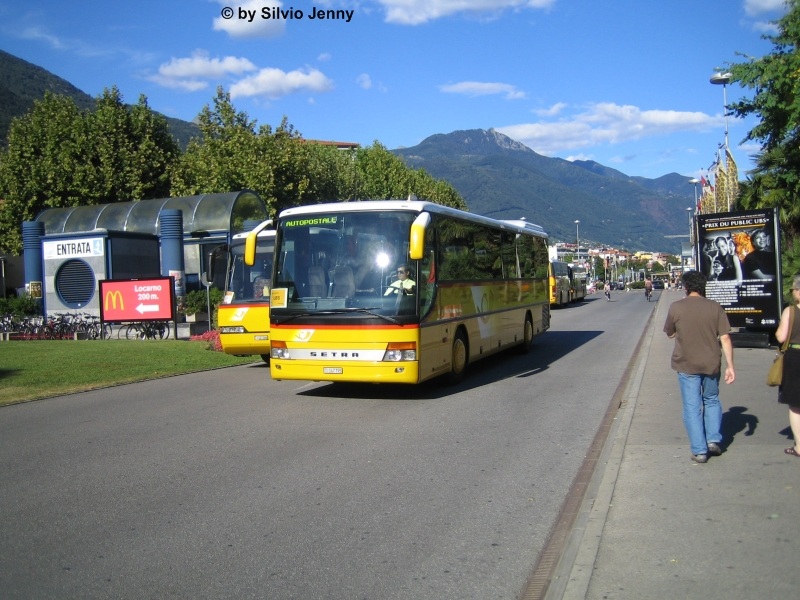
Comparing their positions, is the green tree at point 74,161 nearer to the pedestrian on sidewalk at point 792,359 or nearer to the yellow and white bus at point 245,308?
the yellow and white bus at point 245,308

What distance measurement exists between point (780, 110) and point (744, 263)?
12.0 ft

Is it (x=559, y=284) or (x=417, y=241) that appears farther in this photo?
(x=559, y=284)

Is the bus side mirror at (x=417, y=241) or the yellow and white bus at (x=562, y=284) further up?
the bus side mirror at (x=417, y=241)

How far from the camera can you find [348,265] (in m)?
11.7

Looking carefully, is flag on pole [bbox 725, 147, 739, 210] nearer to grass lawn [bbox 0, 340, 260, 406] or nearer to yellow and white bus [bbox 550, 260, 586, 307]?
yellow and white bus [bbox 550, 260, 586, 307]

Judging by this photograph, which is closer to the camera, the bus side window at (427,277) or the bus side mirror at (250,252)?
the bus side window at (427,277)

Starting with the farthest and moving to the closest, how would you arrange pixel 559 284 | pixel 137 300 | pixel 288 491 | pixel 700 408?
pixel 559 284 < pixel 137 300 < pixel 700 408 < pixel 288 491

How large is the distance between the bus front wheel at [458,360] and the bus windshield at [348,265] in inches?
84.6

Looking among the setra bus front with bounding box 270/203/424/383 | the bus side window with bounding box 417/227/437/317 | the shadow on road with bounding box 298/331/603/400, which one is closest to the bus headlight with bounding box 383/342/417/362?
the setra bus front with bounding box 270/203/424/383

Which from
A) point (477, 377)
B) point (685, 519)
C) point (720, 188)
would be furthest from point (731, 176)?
point (685, 519)

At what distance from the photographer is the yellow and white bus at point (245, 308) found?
640 inches

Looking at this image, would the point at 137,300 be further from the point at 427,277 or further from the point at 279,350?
the point at 427,277

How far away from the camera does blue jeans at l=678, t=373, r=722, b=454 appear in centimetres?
720

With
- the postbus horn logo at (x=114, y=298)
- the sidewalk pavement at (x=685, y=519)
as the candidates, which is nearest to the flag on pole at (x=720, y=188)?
the postbus horn logo at (x=114, y=298)
